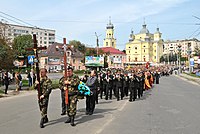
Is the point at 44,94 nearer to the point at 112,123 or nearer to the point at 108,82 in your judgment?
the point at 112,123

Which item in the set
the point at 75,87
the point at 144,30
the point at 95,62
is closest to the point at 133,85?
the point at 75,87

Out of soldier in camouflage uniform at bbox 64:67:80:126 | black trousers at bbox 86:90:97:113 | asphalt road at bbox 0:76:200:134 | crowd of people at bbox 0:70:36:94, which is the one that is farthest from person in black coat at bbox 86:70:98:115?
crowd of people at bbox 0:70:36:94

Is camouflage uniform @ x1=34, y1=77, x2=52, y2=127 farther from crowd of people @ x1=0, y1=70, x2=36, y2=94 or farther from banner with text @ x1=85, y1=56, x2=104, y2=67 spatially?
banner with text @ x1=85, y1=56, x2=104, y2=67

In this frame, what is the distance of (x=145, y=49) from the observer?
13400 cm

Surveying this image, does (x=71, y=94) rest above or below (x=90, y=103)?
above

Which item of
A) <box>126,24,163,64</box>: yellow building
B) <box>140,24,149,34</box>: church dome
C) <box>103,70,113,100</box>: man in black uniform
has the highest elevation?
<box>140,24,149,34</box>: church dome

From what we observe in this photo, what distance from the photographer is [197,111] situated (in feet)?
35.3

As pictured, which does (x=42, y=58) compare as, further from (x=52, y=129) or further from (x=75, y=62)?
(x=52, y=129)

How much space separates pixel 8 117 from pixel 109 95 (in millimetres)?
7792

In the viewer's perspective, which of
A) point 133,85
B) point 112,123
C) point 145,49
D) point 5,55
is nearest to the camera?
point 112,123

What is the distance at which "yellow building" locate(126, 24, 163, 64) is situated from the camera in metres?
134

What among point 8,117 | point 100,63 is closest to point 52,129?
point 8,117

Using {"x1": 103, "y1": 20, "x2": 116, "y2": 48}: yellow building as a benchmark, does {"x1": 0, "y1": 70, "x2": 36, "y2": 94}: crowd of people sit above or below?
below

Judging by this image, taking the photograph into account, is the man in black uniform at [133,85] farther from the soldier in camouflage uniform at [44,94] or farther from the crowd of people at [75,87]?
the soldier in camouflage uniform at [44,94]
